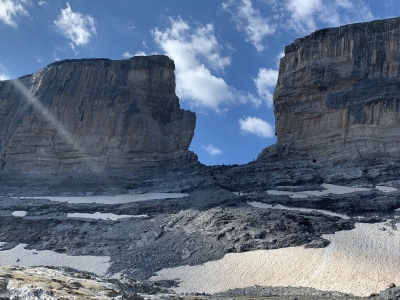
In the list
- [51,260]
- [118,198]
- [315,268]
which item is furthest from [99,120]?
[315,268]

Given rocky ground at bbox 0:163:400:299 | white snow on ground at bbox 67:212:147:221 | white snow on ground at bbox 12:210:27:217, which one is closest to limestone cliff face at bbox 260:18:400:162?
rocky ground at bbox 0:163:400:299

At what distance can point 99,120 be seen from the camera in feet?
182

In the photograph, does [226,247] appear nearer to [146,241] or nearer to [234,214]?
[234,214]

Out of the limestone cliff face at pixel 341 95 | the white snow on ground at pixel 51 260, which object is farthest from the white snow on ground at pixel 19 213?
the limestone cliff face at pixel 341 95

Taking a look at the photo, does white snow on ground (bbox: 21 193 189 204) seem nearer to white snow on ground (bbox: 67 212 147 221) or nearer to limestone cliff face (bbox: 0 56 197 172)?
white snow on ground (bbox: 67 212 147 221)

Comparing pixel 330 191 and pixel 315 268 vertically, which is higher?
pixel 330 191

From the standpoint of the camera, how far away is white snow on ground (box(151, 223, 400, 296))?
27141mm

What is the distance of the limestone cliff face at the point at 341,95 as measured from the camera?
4372 cm

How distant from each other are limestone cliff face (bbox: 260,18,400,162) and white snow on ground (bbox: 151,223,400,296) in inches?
540

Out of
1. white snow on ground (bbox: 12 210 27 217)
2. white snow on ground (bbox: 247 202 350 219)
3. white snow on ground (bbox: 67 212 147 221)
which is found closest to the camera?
white snow on ground (bbox: 247 202 350 219)

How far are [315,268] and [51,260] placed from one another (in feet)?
69.3

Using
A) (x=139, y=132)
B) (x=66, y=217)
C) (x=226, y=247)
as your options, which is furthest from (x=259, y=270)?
(x=139, y=132)

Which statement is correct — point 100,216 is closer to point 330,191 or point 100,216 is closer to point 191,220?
point 191,220

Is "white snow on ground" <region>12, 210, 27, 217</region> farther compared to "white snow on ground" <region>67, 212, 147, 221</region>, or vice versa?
"white snow on ground" <region>12, 210, 27, 217</region>
